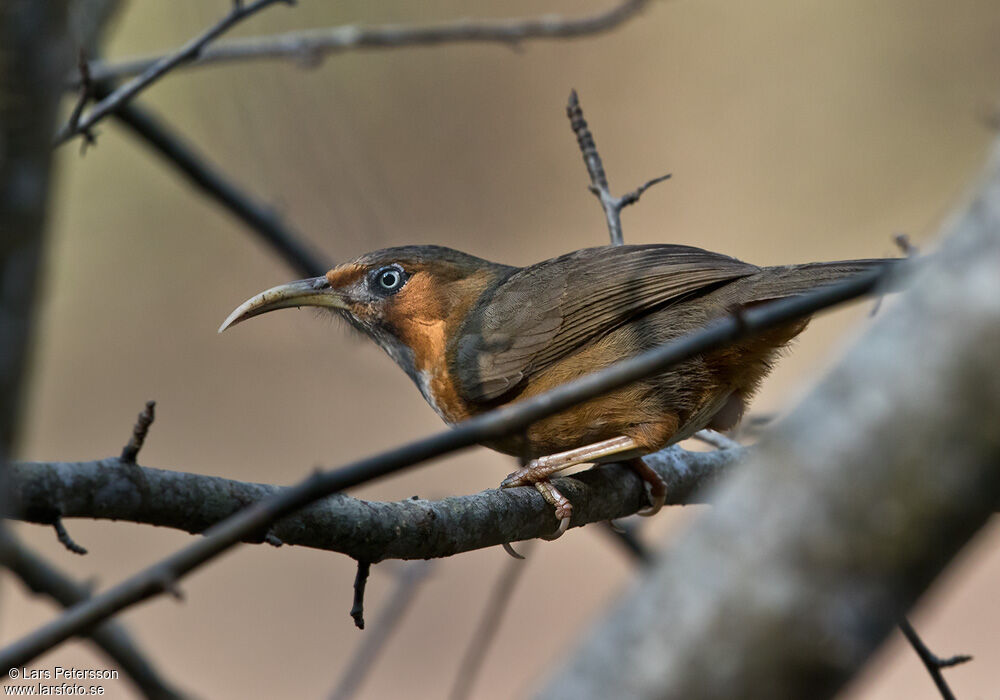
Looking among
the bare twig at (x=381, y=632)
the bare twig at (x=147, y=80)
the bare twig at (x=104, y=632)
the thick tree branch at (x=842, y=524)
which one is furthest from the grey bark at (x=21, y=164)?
the bare twig at (x=381, y=632)

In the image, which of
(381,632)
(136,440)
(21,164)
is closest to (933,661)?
(381,632)

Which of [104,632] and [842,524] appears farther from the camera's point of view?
[104,632]

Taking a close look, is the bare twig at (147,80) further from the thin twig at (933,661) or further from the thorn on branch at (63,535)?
the thin twig at (933,661)

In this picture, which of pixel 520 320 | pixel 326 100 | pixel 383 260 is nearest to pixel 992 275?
pixel 520 320

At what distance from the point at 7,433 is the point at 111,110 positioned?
269 cm

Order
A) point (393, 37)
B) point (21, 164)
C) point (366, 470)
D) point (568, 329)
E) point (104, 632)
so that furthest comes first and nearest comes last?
point (393, 37)
point (568, 329)
point (104, 632)
point (366, 470)
point (21, 164)

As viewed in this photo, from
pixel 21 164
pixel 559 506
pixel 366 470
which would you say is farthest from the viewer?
pixel 559 506

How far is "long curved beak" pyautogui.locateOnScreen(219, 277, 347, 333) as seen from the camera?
4.63 metres

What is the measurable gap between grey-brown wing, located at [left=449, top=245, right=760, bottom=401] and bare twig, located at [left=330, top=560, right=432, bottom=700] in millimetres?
829

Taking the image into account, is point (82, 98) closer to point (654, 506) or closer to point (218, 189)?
point (218, 189)

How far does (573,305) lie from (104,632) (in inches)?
89.1

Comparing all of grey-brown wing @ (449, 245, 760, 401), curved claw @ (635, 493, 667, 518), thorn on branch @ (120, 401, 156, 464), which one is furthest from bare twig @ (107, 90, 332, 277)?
thorn on branch @ (120, 401, 156, 464)

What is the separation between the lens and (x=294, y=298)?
15.6 feet

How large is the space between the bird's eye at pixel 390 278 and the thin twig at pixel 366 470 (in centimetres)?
316
